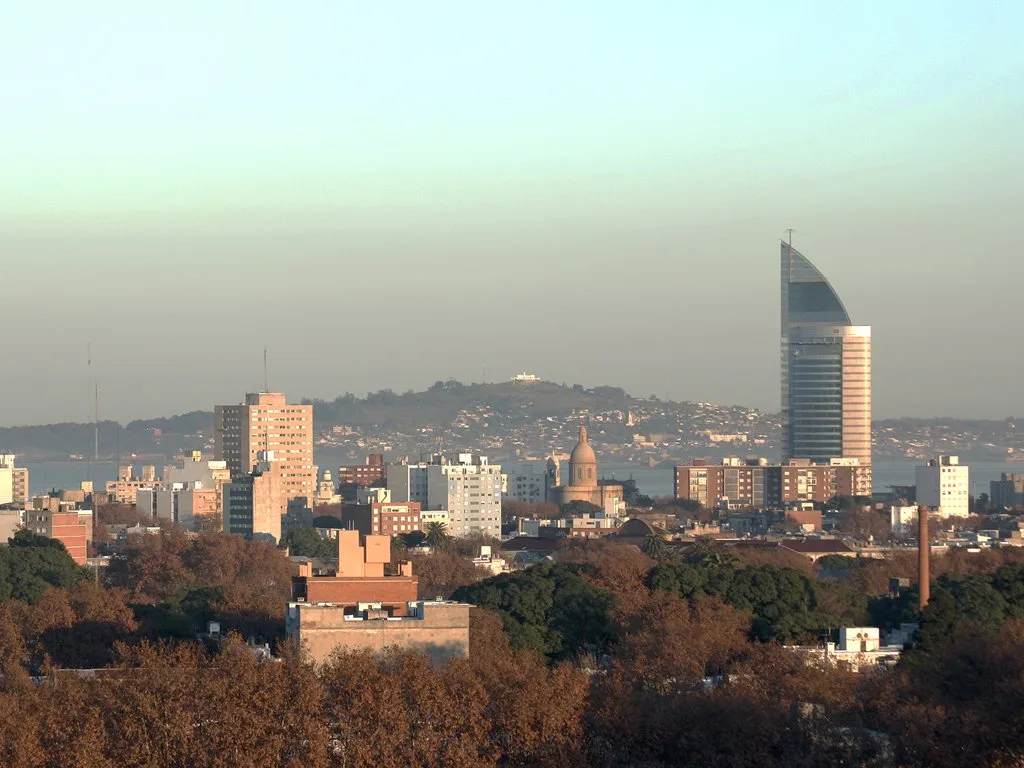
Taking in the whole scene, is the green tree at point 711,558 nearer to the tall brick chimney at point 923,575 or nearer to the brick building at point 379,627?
the tall brick chimney at point 923,575

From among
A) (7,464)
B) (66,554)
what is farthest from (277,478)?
(66,554)

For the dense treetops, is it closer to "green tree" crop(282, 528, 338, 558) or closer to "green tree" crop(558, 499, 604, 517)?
"green tree" crop(282, 528, 338, 558)

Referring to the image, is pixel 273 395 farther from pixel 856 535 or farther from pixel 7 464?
pixel 856 535

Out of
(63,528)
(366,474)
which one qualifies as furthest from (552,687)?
(366,474)

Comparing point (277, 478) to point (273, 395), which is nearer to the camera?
point (277, 478)

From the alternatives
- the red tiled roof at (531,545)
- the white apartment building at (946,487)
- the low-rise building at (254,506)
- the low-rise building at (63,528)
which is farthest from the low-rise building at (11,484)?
the white apartment building at (946,487)

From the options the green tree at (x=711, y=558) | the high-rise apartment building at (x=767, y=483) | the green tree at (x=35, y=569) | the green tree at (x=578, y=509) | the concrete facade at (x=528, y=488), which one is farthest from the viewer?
the concrete facade at (x=528, y=488)

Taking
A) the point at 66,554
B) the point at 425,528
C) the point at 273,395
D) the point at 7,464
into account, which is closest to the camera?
the point at 66,554
